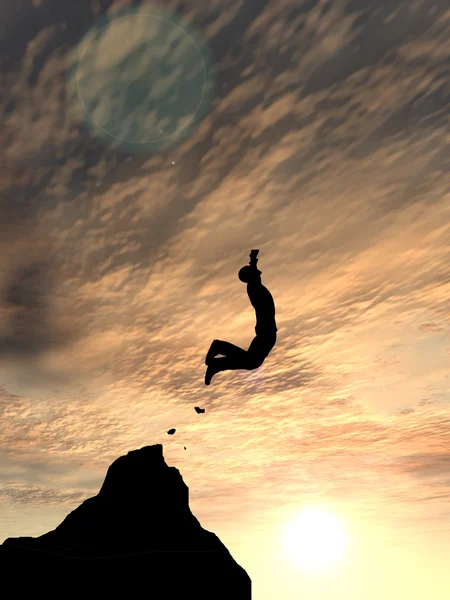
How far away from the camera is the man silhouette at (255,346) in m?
11.6

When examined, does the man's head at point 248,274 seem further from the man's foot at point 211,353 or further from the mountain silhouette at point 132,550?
the mountain silhouette at point 132,550

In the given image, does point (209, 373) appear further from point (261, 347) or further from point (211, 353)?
point (261, 347)

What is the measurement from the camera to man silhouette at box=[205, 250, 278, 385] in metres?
11.6

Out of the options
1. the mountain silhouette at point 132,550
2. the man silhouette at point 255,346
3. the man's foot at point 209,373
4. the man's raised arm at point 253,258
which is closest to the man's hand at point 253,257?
the man's raised arm at point 253,258

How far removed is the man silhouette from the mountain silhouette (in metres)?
4.76

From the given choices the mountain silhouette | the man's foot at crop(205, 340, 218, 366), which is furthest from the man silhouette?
the mountain silhouette

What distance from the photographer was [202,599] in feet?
77.3

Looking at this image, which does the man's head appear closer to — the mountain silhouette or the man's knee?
the man's knee

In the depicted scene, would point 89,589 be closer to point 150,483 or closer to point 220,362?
point 220,362

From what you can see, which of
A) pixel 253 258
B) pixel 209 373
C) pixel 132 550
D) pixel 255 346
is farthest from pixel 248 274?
pixel 132 550

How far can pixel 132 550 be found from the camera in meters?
33.9

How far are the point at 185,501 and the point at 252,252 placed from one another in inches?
1622

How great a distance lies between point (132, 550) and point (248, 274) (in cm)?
2999

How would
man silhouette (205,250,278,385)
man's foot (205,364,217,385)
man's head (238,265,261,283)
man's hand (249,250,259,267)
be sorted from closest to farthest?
man's hand (249,250,259,267), man's head (238,265,261,283), man silhouette (205,250,278,385), man's foot (205,364,217,385)
